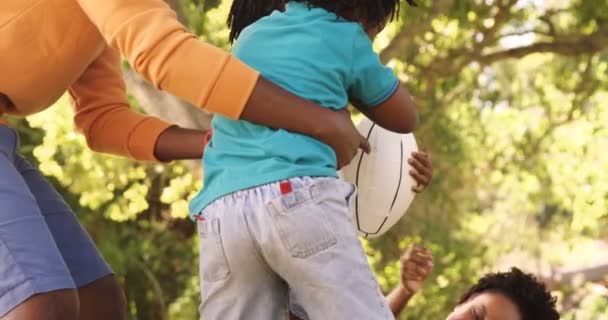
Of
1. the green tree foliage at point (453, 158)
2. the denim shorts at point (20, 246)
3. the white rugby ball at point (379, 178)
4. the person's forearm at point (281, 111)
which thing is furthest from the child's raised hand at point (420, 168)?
the green tree foliage at point (453, 158)

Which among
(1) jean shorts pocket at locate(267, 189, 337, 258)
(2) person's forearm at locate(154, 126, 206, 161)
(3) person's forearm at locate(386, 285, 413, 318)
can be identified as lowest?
(3) person's forearm at locate(386, 285, 413, 318)

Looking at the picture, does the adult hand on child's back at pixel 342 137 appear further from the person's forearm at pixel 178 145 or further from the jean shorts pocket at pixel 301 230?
the person's forearm at pixel 178 145

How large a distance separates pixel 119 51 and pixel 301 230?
0.51 meters

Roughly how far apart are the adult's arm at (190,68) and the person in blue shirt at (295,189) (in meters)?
0.04

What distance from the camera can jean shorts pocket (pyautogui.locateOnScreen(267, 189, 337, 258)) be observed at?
5.63ft

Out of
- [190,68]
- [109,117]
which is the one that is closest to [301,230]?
[190,68]

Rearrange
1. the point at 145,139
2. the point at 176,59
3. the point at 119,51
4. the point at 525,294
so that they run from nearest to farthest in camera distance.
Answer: the point at 176,59, the point at 119,51, the point at 145,139, the point at 525,294

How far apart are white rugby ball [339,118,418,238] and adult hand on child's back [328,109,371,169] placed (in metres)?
0.65

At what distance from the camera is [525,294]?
10.5ft

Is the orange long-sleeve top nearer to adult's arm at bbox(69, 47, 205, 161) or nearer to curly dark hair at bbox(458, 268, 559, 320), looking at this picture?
adult's arm at bbox(69, 47, 205, 161)

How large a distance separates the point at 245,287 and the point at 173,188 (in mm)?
4741

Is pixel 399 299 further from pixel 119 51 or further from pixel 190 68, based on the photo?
pixel 190 68

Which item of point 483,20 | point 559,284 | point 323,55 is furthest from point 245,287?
point 559,284

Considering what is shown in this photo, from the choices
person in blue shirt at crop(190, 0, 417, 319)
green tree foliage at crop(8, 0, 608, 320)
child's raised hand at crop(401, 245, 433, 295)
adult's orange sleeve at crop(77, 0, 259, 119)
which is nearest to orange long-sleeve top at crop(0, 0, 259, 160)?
adult's orange sleeve at crop(77, 0, 259, 119)
